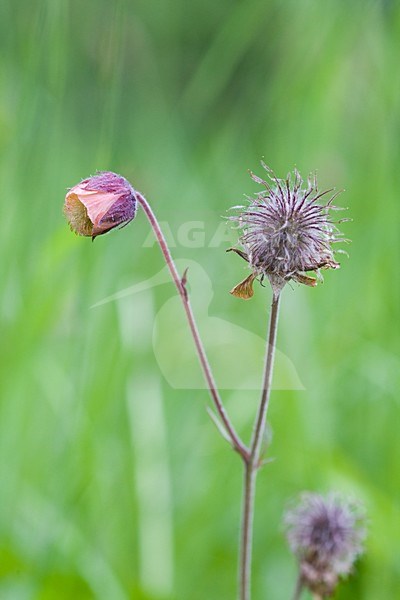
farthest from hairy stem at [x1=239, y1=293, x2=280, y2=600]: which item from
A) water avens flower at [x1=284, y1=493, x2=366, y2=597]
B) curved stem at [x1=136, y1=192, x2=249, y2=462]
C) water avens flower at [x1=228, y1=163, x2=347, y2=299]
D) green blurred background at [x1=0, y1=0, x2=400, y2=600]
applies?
green blurred background at [x1=0, y1=0, x2=400, y2=600]

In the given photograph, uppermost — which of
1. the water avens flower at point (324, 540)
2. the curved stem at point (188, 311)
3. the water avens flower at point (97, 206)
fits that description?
the water avens flower at point (97, 206)

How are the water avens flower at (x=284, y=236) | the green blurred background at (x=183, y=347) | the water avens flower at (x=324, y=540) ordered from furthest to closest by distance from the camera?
the green blurred background at (x=183, y=347)
the water avens flower at (x=324, y=540)
the water avens flower at (x=284, y=236)

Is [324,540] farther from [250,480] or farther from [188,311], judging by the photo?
[188,311]

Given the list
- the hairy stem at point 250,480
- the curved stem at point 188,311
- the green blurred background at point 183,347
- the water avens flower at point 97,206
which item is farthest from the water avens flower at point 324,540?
the water avens flower at point 97,206

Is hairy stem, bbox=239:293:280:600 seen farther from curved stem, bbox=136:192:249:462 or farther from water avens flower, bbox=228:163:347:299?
water avens flower, bbox=228:163:347:299

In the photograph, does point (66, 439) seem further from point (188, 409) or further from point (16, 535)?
point (188, 409)

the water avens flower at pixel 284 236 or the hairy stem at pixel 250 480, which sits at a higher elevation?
the water avens flower at pixel 284 236

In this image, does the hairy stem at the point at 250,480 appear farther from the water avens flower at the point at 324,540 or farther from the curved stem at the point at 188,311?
the water avens flower at the point at 324,540
